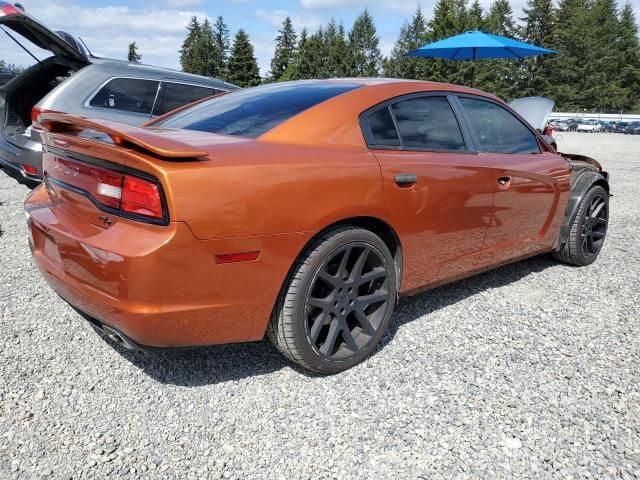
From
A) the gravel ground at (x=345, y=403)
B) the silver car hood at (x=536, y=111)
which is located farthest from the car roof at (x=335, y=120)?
the silver car hood at (x=536, y=111)

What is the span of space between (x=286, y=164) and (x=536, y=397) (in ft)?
5.07

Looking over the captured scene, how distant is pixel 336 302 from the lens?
2.46 metres

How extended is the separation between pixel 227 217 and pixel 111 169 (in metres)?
0.51

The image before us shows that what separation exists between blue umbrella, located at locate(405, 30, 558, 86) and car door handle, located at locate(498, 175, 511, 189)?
845cm

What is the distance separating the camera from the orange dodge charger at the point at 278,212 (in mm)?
1952

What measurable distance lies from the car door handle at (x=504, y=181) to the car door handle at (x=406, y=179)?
85 cm

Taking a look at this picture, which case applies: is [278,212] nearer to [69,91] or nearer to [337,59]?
[69,91]

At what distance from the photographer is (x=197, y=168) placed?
6.40ft

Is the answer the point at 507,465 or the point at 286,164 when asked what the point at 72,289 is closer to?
the point at 286,164

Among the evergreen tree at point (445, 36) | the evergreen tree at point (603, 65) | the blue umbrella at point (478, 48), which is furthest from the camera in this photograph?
the evergreen tree at point (603, 65)

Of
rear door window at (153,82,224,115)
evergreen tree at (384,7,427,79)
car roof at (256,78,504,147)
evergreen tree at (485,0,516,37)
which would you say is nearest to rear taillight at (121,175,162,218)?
car roof at (256,78,504,147)

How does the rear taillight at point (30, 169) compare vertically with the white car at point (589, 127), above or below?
above

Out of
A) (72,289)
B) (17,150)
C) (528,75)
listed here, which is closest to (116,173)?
(72,289)

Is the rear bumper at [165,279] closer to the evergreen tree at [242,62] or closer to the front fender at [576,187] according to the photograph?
the front fender at [576,187]
